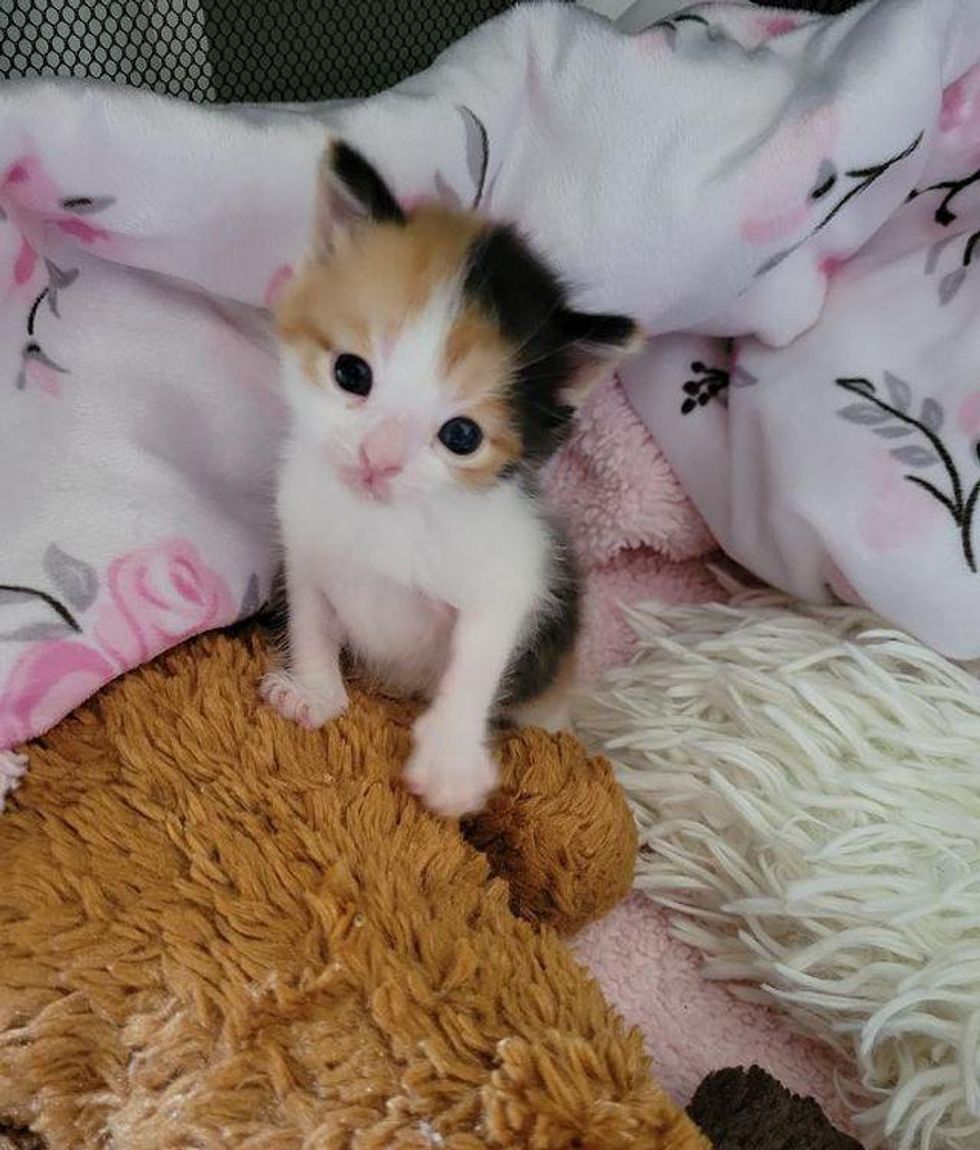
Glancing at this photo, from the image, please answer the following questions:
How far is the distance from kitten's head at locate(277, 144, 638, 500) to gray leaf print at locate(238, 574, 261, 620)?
0.18m

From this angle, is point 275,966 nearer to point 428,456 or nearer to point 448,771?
point 448,771

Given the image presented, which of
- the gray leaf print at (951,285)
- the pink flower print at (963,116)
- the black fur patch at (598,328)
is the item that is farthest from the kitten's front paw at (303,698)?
the pink flower print at (963,116)

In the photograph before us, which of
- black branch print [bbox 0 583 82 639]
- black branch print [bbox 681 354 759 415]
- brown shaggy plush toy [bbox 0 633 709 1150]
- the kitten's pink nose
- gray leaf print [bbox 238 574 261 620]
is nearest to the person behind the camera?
brown shaggy plush toy [bbox 0 633 709 1150]

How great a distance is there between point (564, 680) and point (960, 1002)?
410 mm

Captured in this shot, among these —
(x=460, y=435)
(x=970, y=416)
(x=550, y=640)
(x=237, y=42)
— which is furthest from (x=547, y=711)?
(x=237, y=42)

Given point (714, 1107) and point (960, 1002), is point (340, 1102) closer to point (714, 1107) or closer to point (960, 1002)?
point (714, 1107)

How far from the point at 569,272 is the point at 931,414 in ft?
1.15

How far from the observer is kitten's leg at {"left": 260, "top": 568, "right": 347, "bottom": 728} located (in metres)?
0.92

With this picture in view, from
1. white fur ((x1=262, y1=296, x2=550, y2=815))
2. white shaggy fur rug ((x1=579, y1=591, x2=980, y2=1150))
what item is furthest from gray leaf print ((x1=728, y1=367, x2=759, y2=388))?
white fur ((x1=262, y1=296, x2=550, y2=815))

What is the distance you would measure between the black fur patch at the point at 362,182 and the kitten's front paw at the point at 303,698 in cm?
35

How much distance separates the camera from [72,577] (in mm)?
922

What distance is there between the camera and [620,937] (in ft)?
3.47

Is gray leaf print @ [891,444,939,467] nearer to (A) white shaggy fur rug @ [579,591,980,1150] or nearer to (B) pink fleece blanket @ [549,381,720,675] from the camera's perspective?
(A) white shaggy fur rug @ [579,591,980,1150]

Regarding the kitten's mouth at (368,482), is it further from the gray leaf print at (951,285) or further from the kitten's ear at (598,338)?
the gray leaf print at (951,285)
